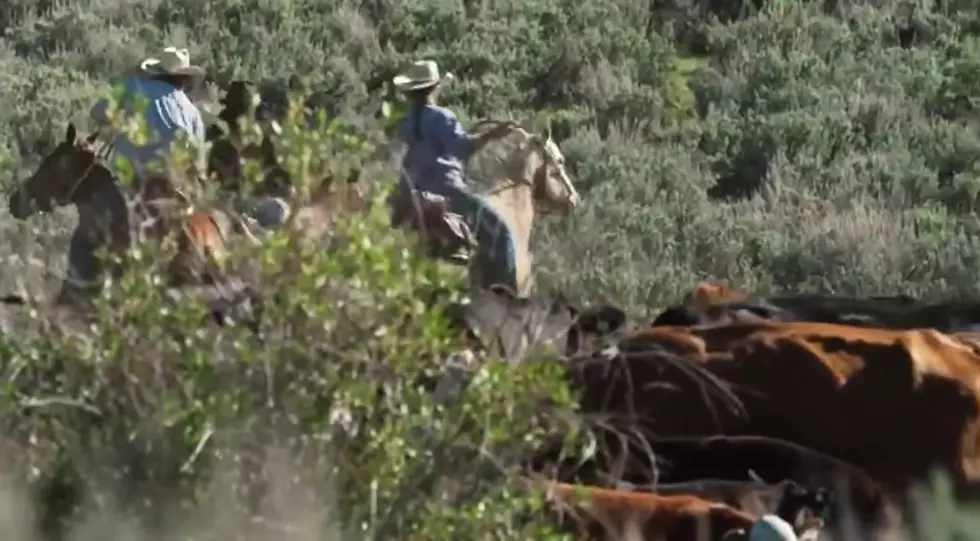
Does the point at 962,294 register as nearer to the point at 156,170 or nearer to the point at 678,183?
the point at 678,183

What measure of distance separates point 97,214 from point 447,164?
7.66ft

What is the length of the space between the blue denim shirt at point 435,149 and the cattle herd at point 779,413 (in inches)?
130

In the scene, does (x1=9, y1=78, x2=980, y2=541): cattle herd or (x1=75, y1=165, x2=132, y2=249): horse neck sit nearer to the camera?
(x1=9, y1=78, x2=980, y2=541): cattle herd

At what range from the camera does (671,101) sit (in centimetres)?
1923

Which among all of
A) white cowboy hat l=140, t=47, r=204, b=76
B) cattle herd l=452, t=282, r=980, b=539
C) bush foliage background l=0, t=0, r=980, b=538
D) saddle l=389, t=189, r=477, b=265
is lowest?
bush foliage background l=0, t=0, r=980, b=538

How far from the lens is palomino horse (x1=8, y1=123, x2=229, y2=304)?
6324mm

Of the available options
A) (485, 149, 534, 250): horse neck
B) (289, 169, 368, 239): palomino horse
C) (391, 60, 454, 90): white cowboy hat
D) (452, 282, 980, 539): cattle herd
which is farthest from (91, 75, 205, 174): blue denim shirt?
(289, 169, 368, 239): palomino horse

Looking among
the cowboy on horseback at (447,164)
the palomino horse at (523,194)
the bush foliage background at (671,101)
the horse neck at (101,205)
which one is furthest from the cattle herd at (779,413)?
the bush foliage background at (671,101)

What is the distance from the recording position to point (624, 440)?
269 inches

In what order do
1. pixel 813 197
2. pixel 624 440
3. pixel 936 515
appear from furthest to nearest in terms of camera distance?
1. pixel 813 197
2. pixel 624 440
3. pixel 936 515

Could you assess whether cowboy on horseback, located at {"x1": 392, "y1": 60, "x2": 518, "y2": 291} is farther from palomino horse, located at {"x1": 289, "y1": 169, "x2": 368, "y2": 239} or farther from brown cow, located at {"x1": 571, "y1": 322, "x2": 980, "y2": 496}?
palomino horse, located at {"x1": 289, "y1": 169, "x2": 368, "y2": 239}

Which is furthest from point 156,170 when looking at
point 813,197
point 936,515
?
point 813,197

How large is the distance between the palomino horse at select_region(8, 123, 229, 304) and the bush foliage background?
→ 144 cm

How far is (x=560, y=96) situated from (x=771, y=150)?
290cm
